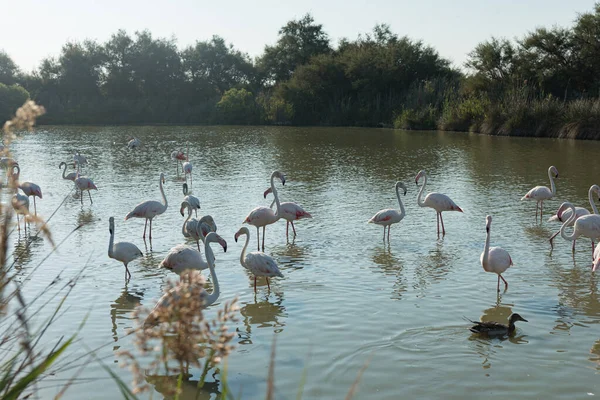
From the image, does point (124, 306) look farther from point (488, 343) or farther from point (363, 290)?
point (488, 343)

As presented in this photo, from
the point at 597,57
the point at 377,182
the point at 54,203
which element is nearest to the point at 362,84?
the point at 597,57

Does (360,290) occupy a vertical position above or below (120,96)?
below

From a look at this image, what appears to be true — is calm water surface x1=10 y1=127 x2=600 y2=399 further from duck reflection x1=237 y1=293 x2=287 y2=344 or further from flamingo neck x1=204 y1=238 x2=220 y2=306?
flamingo neck x1=204 y1=238 x2=220 y2=306

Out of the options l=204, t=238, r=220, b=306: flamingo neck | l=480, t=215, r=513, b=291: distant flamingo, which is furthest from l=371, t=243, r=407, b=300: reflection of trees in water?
l=204, t=238, r=220, b=306: flamingo neck

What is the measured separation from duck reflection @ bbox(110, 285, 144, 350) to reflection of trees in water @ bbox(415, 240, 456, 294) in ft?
10.4

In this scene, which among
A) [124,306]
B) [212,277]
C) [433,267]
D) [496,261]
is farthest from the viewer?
[433,267]

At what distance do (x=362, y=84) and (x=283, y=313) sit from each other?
39.6 metres

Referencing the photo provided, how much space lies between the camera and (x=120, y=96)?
59.9 m

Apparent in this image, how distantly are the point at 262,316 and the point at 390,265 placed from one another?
8.02ft

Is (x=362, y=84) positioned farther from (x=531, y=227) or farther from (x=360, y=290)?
(x=360, y=290)

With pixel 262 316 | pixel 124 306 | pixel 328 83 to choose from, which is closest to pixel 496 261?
pixel 262 316

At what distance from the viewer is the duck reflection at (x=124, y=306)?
20.5 feet

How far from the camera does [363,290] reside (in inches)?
283

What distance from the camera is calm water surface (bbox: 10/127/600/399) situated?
16.4ft
